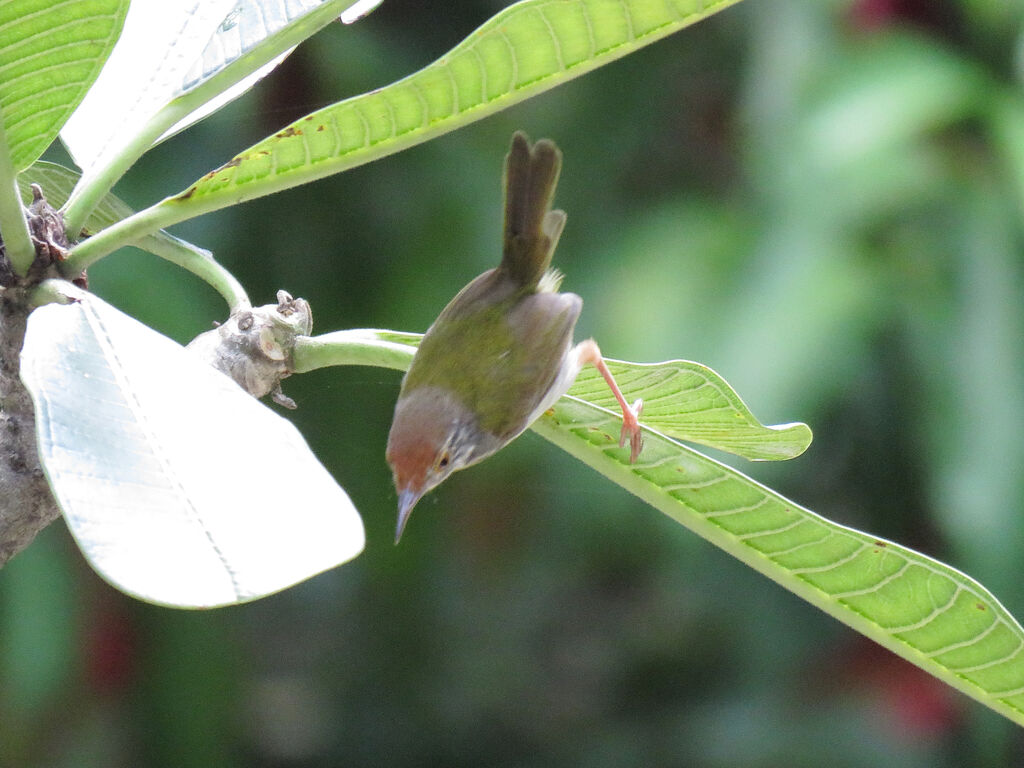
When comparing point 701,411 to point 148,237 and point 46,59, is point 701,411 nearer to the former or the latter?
point 148,237

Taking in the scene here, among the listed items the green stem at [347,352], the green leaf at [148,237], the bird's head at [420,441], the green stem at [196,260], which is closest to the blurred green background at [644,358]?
the bird's head at [420,441]

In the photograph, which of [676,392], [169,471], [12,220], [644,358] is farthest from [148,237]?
[644,358]

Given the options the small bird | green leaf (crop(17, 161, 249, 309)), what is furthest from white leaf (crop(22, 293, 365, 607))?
the small bird

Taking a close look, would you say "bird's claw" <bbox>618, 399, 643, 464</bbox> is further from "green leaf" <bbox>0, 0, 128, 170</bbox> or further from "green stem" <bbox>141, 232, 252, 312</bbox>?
"green leaf" <bbox>0, 0, 128, 170</bbox>

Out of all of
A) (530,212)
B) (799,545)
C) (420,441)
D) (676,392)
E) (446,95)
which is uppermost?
(446,95)

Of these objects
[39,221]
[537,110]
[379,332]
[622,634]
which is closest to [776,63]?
[537,110]

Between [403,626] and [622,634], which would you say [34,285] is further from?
[622,634]
